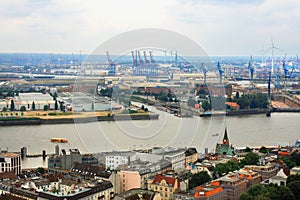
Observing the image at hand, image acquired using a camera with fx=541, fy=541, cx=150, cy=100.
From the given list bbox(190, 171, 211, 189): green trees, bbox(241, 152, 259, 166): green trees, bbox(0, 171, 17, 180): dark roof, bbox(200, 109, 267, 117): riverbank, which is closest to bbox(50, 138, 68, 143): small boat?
bbox(0, 171, 17, 180): dark roof

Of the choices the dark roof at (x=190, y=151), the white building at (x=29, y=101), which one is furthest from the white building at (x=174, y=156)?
the white building at (x=29, y=101)

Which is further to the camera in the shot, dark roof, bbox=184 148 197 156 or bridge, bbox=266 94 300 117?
bridge, bbox=266 94 300 117

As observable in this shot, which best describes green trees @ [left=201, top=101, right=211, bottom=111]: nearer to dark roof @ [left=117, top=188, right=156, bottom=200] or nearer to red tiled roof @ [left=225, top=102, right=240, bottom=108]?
red tiled roof @ [left=225, top=102, right=240, bottom=108]

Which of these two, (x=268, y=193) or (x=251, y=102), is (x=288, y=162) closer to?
(x=268, y=193)

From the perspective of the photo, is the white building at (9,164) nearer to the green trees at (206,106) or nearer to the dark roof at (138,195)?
the dark roof at (138,195)

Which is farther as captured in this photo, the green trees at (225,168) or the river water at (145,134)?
the river water at (145,134)

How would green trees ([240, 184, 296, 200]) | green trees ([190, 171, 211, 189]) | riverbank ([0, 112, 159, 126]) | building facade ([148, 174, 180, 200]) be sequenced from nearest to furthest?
green trees ([240, 184, 296, 200]) < building facade ([148, 174, 180, 200]) < green trees ([190, 171, 211, 189]) < riverbank ([0, 112, 159, 126])
